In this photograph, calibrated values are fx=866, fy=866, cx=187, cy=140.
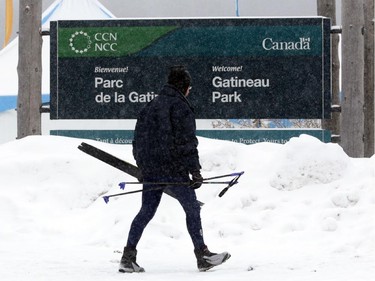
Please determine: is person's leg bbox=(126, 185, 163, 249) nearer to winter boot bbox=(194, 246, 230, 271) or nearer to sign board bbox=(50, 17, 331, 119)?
winter boot bbox=(194, 246, 230, 271)

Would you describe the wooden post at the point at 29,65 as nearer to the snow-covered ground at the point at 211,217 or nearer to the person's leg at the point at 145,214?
the snow-covered ground at the point at 211,217

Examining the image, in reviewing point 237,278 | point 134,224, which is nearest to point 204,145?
point 134,224

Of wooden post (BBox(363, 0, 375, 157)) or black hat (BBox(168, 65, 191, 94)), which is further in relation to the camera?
wooden post (BBox(363, 0, 375, 157))

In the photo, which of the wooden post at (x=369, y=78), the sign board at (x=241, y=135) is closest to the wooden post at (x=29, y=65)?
the sign board at (x=241, y=135)

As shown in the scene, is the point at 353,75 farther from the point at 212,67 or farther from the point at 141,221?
the point at 141,221

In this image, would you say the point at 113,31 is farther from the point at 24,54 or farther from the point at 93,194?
the point at 93,194

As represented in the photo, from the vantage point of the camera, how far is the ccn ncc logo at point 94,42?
1242 centimetres

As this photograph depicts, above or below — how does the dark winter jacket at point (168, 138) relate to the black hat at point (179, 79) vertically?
below

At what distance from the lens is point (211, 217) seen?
9.49 metres

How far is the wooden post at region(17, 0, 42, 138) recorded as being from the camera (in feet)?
39.8

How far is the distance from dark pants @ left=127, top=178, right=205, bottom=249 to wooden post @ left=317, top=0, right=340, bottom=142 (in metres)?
5.92

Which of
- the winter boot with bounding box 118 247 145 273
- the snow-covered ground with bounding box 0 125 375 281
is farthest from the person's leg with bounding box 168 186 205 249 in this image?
the winter boot with bounding box 118 247 145 273

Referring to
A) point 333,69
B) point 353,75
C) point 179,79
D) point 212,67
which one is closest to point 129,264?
point 179,79

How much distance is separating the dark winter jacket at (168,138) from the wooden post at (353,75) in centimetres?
561
